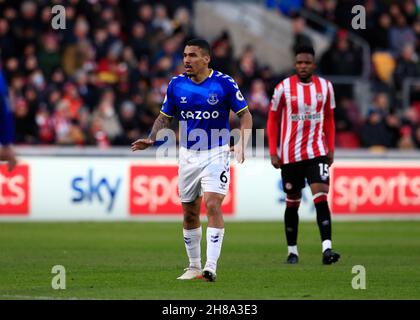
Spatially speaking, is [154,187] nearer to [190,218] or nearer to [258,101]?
[258,101]

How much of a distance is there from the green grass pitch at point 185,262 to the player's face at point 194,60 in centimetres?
215

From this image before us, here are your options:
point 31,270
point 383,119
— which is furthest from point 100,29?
point 31,270

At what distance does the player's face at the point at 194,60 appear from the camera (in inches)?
455

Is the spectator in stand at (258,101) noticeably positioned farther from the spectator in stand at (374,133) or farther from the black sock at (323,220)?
the black sock at (323,220)

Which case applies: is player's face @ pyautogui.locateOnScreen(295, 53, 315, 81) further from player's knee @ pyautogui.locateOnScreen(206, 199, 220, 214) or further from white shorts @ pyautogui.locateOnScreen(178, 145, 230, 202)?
player's knee @ pyautogui.locateOnScreen(206, 199, 220, 214)

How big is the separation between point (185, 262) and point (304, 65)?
279 centimetres

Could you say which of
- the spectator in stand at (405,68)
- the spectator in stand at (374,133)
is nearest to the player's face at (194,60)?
the spectator in stand at (374,133)

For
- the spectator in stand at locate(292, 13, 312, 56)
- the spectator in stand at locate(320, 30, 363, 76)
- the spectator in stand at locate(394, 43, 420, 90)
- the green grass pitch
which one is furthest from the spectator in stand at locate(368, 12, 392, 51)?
the green grass pitch

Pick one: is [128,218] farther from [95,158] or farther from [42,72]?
[42,72]

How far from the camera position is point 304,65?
1384 cm

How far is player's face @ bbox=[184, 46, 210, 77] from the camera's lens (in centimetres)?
1155

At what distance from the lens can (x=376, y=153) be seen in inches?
907

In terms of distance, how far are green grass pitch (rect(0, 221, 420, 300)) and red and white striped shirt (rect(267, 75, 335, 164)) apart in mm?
1388

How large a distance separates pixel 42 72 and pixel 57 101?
128 centimetres
